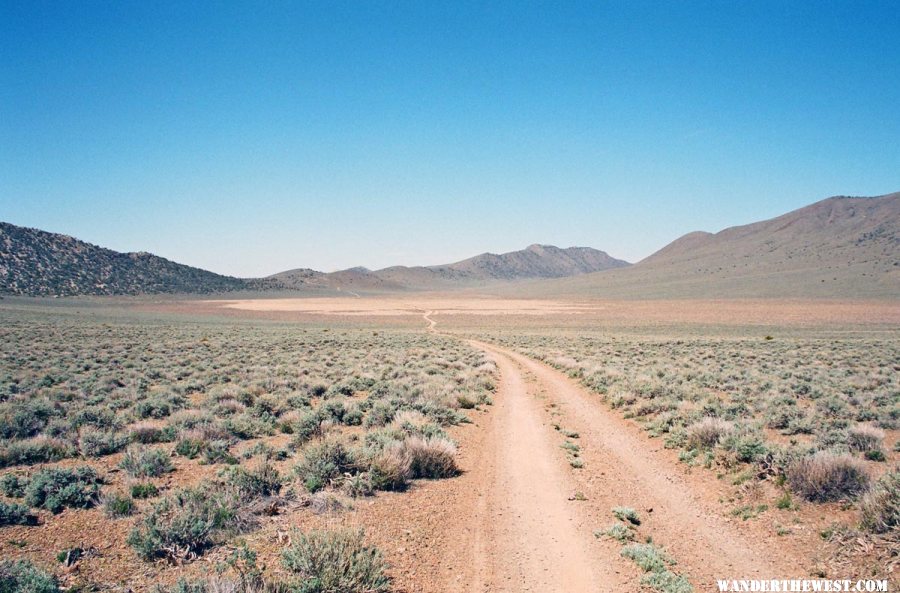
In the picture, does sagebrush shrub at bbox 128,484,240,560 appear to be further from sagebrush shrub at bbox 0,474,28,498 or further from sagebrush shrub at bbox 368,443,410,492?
sagebrush shrub at bbox 0,474,28,498

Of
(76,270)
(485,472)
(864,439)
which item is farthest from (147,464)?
(76,270)

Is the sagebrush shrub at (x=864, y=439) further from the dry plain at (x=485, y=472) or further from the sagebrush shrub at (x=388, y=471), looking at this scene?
the sagebrush shrub at (x=388, y=471)

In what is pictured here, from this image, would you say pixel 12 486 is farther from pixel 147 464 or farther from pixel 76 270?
pixel 76 270

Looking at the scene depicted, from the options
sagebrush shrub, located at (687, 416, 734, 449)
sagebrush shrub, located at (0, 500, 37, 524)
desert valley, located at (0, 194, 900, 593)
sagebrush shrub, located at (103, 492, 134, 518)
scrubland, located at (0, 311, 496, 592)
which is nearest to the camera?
scrubland, located at (0, 311, 496, 592)

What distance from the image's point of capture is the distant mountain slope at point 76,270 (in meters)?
102

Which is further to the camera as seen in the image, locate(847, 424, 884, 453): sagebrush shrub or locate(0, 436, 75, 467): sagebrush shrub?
locate(847, 424, 884, 453): sagebrush shrub

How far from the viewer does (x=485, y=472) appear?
8.82m

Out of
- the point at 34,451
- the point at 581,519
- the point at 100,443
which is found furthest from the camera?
the point at 100,443

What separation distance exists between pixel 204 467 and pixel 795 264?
526 ft

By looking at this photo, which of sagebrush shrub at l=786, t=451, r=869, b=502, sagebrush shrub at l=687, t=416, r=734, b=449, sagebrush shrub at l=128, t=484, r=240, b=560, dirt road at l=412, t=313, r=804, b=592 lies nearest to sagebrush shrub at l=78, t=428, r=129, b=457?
sagebrush shrub at l=128, t=484, r=240, b=560

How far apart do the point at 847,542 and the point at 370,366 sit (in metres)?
18.1

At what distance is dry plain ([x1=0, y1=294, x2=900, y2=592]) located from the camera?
5473 millimetres

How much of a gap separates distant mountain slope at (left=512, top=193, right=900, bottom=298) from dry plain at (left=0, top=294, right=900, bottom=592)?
10728cm

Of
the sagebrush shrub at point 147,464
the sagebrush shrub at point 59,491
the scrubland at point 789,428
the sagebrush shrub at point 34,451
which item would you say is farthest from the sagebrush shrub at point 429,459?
the sagebrush shrub at point 34,451
